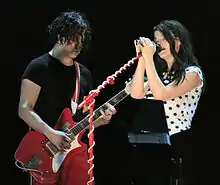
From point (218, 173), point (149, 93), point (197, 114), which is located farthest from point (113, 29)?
point (218, 173)

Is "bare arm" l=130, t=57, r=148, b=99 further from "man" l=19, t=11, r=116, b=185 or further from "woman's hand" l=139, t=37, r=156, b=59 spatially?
"man" l=19, t=11, r=116, b=185

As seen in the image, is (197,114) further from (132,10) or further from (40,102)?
(40,102)

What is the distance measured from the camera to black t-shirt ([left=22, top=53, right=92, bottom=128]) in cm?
221

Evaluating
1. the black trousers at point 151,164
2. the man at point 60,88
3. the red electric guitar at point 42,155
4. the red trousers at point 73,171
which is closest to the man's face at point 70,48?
the man at point 60,88

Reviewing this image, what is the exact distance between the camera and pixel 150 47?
178 cm

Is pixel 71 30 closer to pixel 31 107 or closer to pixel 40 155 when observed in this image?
pixel 31 107

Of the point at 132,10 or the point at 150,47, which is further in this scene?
the point at 132,10

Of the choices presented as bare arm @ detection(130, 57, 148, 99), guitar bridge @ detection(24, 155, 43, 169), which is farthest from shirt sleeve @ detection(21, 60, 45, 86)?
bare arm @ detection(130, 57, 148, 99)

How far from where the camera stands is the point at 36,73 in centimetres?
220

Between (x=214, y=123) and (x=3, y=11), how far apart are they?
155 cm

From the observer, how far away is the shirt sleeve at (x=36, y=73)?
2191 mm

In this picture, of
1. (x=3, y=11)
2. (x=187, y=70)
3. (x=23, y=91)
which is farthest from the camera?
(x=3, y=11)

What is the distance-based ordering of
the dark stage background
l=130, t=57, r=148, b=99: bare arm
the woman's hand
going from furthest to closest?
the dark stage background < l=130, t=57, r=148, b=99: bare arm < the woman's hand

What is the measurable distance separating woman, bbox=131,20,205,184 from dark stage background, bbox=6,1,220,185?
89cm
